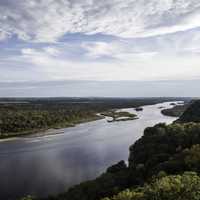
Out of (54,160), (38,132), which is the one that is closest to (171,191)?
(54,160)

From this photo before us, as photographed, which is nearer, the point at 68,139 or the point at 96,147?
the point at 96,147

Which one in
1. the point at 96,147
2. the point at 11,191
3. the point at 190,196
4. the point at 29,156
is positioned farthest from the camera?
the point at 96,147

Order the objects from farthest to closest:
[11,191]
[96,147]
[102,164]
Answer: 1. [96,147]
2. [102,164]
3. [11,191]

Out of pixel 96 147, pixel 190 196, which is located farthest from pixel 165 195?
pixel 96 147

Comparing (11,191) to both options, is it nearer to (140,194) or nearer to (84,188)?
(84,188)

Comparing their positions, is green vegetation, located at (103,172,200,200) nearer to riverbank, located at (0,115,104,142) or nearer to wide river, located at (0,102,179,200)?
wide river, located at (0,102,179,200)

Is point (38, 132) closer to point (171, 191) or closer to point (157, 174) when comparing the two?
point (157, 174)

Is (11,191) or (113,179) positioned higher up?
(113,179)

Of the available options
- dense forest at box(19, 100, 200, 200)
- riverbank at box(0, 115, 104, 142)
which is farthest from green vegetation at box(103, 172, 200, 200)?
riverbank at box(0, 115, 104, 142)
